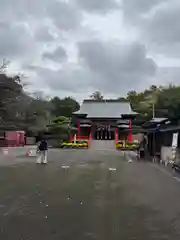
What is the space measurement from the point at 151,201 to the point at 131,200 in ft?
1.66

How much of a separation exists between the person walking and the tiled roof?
3708cm

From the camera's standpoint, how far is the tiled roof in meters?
61.3

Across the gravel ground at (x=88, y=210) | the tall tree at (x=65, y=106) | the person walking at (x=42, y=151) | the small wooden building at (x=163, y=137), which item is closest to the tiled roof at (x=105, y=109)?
the tall tree at (x=65, y=106)

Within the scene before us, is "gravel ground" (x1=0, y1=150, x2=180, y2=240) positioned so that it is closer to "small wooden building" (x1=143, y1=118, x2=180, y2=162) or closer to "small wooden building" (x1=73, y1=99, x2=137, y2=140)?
"small wooden building" (x1=143, y1=118, x2=180, y2=162)

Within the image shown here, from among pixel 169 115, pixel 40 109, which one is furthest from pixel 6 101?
pixel 169 115

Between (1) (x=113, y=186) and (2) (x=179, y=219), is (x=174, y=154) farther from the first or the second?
(2) (x=179, y=219)

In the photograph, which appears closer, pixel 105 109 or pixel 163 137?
pixel 163 137

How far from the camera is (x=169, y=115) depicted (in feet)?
79.0

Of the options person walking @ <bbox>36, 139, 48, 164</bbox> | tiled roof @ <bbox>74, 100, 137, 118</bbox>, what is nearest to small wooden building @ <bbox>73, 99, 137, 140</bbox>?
tiled roof @ <bbox>74, 100, 137, 118</bbox>

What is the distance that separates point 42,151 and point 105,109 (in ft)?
133

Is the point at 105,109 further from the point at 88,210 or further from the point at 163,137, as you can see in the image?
the point at 88,210

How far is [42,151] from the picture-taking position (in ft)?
76.6

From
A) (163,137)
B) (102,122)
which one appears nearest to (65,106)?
(102,122)

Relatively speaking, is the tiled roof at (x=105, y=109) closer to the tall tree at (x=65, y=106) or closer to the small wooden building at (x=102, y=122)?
the small wooden building at (x=102, y=122)
